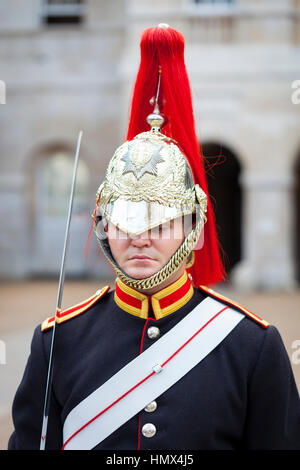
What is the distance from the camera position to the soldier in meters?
1.50

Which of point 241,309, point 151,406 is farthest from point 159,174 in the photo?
point 151,406

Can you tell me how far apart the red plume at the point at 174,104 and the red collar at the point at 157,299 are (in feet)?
0.51

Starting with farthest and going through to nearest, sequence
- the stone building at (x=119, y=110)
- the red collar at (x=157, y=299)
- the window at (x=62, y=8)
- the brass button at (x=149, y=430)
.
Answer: the window at (x=62, y=8), the stone building at (x=119, y=110), the red collar at (x=157, y=299), the brass button at (x=149, y=430)

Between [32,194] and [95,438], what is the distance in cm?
1137

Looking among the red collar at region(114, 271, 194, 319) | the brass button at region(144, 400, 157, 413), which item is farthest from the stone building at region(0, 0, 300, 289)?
the brass button at region(144, 400, 157, 413)

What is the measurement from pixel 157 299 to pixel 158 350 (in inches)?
5.3

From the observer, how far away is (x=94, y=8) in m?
12.2

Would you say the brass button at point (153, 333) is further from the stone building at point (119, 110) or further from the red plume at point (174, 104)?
the stone building at point (119, 110)

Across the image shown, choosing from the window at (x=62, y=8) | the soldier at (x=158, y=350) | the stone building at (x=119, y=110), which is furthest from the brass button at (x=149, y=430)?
the window at (x=62, y=8)

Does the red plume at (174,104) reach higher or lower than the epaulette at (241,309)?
higher

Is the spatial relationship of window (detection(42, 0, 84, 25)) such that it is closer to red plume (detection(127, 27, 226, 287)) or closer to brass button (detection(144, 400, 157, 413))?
red plume (detection(127, 27, 226, 287))

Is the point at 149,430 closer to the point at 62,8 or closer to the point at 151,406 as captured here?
the point at 151,406

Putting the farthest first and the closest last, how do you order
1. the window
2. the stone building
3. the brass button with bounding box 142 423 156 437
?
1. the window
2. the stone building
3. the brass button with bounding box 142 423 156 437

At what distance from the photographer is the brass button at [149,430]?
4.83 ft
